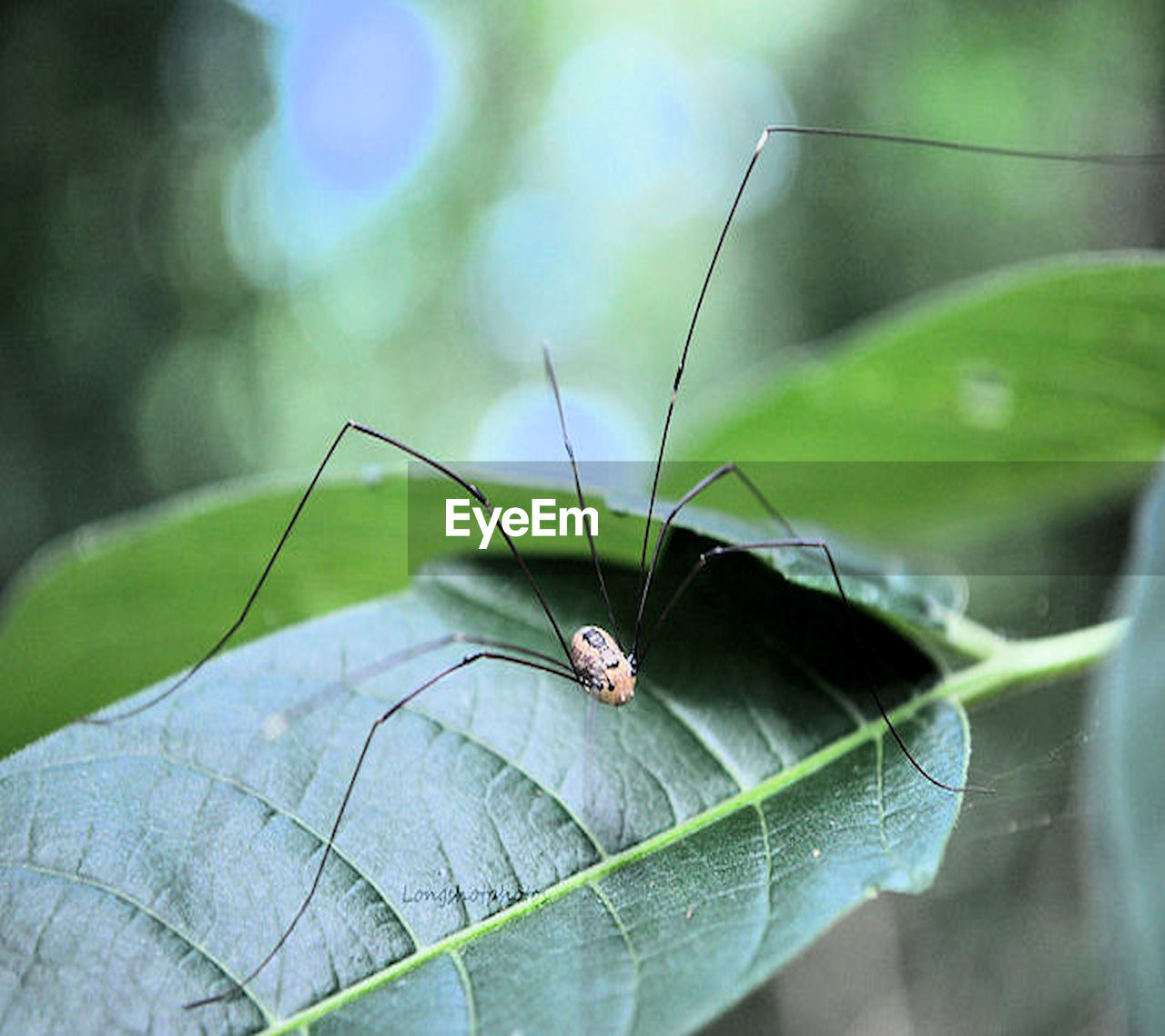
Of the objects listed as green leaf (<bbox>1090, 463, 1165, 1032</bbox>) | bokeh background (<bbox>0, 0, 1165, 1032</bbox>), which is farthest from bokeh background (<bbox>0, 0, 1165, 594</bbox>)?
green leaf (<bbox>1090, 463, 1165, 1032</bbox>)

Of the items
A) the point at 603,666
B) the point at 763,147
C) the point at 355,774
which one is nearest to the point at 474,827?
the point at 355,774

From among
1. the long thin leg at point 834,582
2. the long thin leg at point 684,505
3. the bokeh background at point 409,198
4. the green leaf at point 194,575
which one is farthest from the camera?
the bokeh background at point 409,198

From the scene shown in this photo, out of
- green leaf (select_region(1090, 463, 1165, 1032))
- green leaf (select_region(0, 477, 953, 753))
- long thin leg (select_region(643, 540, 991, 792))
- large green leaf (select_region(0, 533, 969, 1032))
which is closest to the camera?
green leaf (select_region(1090, 463, 1165, 1032))

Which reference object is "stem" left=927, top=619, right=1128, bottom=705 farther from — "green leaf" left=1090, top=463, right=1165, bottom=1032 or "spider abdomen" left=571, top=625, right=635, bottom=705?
"green leaf" left=1090, top=463, right=1165, bottom=1032

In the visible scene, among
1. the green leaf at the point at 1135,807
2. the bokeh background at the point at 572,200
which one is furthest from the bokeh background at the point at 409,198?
the green leaf at the point at 1135,807

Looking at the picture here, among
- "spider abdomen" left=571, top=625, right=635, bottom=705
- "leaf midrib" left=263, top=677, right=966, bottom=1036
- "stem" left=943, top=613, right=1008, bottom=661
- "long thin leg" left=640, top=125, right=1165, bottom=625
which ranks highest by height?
"long thin leg" left=640, top=125, right=1165, bottom=625

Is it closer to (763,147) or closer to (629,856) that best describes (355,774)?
(629,856)

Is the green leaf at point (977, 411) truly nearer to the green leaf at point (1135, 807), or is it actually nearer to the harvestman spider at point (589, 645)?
the harvestman spider at point (589, 645)
